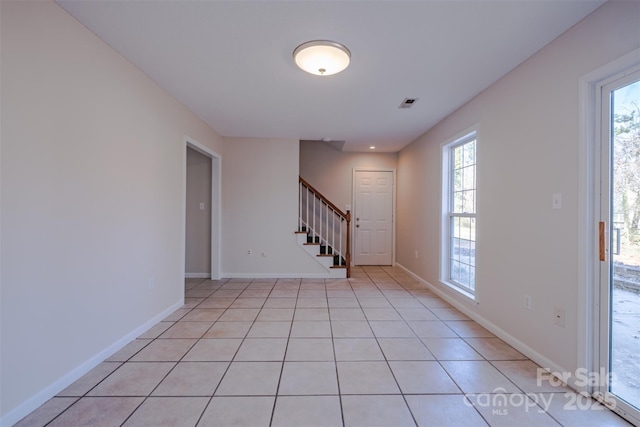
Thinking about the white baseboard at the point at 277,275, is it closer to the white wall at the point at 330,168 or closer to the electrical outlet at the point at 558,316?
the white wall at the point at 330,168

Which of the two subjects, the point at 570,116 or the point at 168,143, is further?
the point at 168,143

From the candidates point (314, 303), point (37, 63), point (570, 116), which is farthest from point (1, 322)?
point (570, 116)

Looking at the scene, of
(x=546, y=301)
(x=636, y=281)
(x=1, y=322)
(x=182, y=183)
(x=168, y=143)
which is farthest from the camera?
(x=182, y=183)

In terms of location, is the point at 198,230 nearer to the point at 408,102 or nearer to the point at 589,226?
the point at 408,102

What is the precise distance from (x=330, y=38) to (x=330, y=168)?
3745 mm

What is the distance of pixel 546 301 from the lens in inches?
79.5

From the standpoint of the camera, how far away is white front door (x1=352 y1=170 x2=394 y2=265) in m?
5.72

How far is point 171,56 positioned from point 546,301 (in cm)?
354

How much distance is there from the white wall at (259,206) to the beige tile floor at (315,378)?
64.0 inches

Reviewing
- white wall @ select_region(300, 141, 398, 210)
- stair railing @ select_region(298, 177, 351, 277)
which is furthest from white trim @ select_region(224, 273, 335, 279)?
white wall @ select_region(300, 141, 398, 210)

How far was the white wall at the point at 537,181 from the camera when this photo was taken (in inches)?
69.5

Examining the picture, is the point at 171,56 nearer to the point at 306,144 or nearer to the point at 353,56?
the point at 353,56

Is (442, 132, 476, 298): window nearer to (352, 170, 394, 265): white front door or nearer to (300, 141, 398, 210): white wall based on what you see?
(352, 170, 394, 265): white front door

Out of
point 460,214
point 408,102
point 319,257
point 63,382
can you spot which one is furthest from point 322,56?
point 319,257
